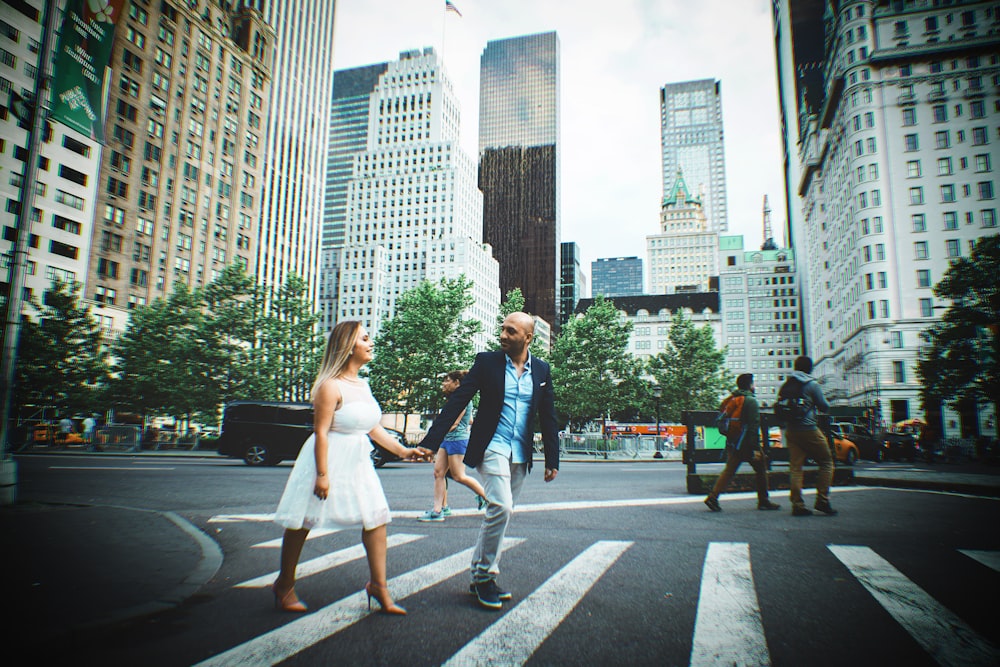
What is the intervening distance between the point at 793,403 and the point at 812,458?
2.39ft

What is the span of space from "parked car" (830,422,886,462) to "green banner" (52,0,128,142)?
24286 millimetres

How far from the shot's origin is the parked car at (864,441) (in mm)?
21844

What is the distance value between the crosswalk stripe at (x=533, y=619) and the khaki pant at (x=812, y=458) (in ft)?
12.3

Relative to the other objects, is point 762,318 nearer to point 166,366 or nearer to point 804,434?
point 166,366

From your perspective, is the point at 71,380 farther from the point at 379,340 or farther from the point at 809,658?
the point at 809,658

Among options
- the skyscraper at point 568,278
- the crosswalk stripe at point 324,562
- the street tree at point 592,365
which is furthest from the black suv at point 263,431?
the skyscraper at point 568,278

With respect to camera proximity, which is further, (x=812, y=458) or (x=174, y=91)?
(x=174, y=91)

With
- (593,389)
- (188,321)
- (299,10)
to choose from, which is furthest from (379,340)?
(299,10)

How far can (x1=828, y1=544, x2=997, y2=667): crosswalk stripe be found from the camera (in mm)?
2500

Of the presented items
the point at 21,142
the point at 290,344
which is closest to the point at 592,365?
the point at 290,344

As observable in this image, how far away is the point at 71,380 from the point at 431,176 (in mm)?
112668

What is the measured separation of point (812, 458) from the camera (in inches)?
279

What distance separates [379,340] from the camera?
37.2 meters

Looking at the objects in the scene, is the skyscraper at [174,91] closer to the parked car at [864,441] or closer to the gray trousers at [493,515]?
the gray trousers at [493,515]
